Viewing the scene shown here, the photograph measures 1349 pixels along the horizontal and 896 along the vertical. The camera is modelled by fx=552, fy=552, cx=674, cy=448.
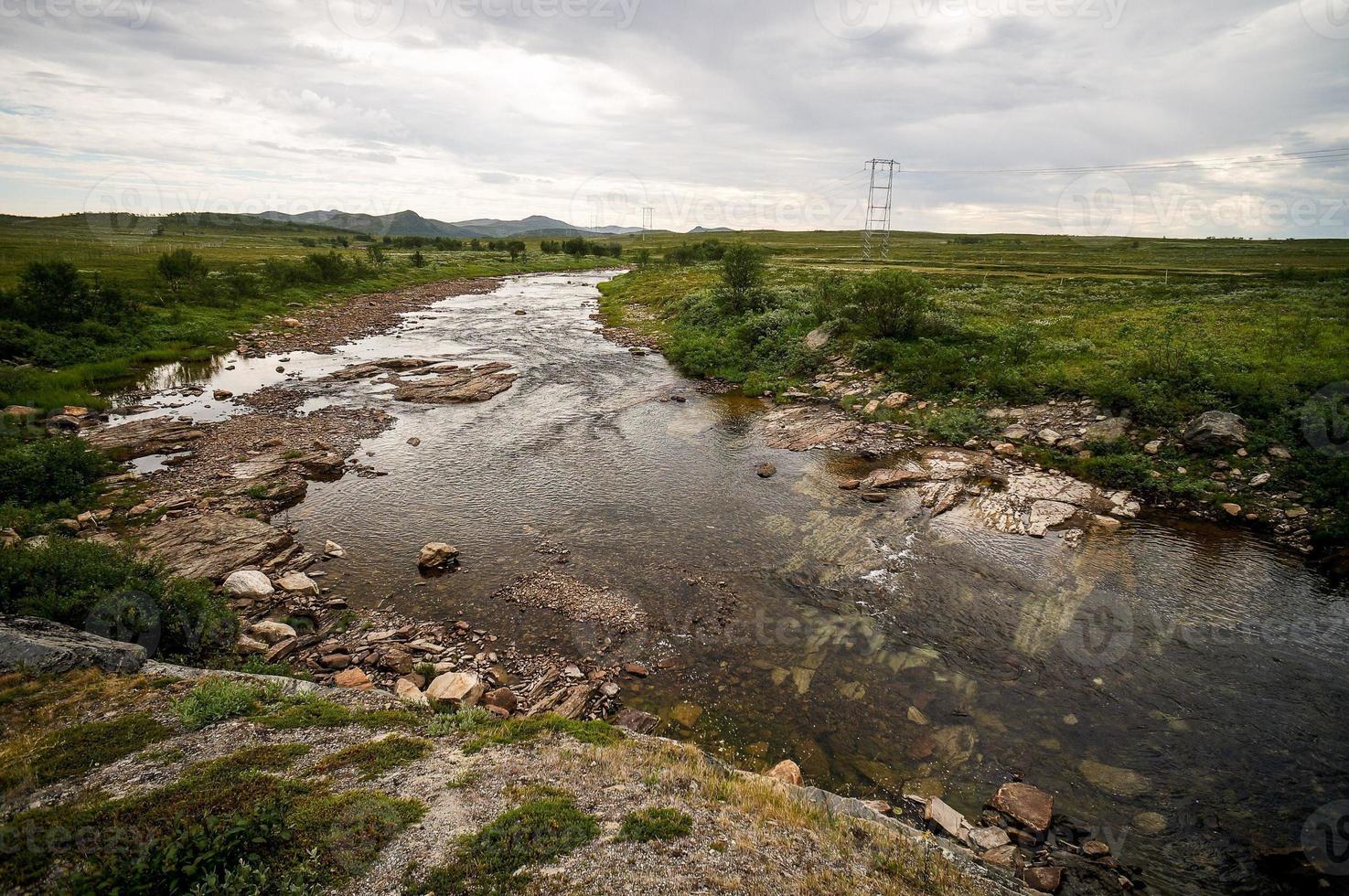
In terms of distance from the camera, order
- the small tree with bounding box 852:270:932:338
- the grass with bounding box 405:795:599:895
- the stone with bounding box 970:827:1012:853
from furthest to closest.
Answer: the small tree with bounding box 852:270:932:338, the stone with bounding box 970:827:1012:853, the grass with bounding box 405:795:599:895

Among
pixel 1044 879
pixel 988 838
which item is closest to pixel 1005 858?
pixel 988 838

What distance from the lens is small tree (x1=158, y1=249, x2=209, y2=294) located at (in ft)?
157

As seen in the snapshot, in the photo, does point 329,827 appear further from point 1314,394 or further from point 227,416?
point 1314,394

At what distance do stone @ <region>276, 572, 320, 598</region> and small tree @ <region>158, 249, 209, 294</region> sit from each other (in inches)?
1923

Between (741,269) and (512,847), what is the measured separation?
44.9 m

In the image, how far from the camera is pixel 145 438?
23.4 meters

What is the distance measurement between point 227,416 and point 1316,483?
44026mm

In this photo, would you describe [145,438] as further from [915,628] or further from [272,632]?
[915,628]

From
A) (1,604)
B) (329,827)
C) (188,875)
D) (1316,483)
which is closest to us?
(188,875)

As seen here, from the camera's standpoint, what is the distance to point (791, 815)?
7.83 meters

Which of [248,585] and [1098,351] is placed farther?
[1098,351]

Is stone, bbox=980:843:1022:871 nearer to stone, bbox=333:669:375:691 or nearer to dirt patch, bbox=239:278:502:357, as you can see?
stone, bbox=333:669:375:691

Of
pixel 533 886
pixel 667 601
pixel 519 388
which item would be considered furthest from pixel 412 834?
pixel 519 388

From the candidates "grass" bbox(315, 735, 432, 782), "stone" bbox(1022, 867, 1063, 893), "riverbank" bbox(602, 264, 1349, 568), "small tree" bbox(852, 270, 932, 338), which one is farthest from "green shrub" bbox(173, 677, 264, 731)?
"small tree" bbox(852, 270, 932, 338)
